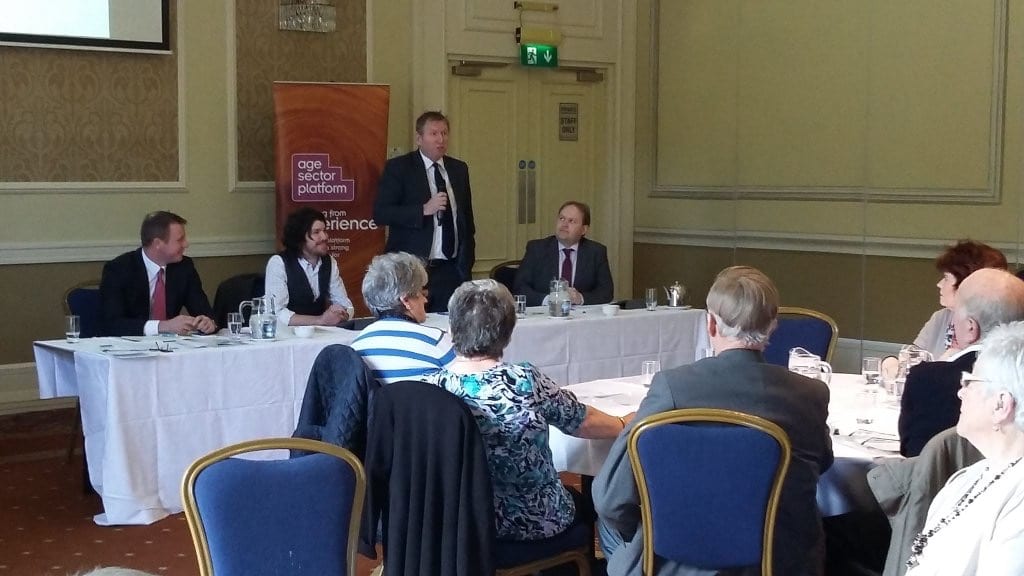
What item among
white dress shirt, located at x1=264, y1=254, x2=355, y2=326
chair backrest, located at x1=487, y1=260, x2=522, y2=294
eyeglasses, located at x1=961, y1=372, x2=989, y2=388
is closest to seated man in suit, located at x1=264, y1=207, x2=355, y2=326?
white dress shirt, located at x1=264, y1=254, x2=355, y2=326

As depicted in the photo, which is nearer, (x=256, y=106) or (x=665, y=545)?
(x=665, y=545)

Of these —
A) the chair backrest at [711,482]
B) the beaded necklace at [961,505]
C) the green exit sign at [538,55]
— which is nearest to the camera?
the beaded necklace at [961,505]

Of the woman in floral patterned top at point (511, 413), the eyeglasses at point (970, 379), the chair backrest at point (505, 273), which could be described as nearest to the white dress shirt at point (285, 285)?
the chair backrest at point (505, 273)

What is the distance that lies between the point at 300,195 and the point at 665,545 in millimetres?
4983

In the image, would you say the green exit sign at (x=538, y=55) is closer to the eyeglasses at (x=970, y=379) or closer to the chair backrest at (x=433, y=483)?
the chair backrest at (x=433, y=483)

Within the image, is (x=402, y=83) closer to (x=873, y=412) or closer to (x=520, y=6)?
(x=520, y=6)

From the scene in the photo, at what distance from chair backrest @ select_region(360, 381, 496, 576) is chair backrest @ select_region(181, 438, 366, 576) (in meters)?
0.41

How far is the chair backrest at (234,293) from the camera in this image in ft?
19.9

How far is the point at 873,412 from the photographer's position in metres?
3.92

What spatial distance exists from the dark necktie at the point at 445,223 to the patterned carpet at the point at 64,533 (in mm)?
2278

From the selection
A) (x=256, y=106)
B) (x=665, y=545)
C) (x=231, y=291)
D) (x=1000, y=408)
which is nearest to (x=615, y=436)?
(x=665, y=545)

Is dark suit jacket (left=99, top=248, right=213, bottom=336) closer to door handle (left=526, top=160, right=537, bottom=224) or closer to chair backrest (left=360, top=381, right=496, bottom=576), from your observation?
chair backrest (left=360, top=381, right=496, bottom=576)

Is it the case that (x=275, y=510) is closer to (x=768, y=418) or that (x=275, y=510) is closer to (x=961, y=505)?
(x=768, y=418)

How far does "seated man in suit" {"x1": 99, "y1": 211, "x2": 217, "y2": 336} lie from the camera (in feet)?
17.8
